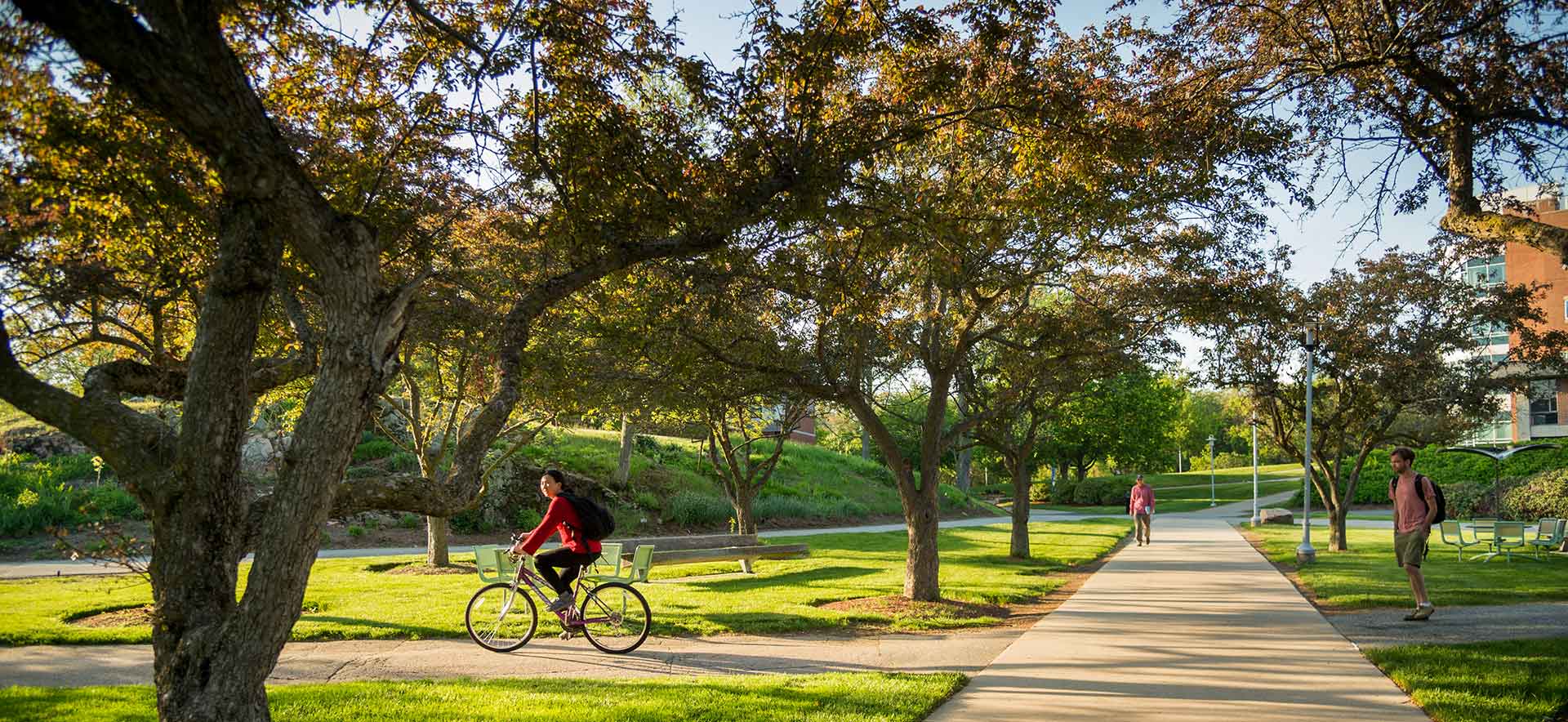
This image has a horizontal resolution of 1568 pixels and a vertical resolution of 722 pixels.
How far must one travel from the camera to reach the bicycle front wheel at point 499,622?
29.9 feet

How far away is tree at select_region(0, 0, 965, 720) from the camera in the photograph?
14.4 ft

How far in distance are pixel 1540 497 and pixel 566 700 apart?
3121 cm

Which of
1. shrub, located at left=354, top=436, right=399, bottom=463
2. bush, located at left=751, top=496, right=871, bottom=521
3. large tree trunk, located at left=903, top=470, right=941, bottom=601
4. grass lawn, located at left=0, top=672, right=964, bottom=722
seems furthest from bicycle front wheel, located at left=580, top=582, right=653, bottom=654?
shrub, located at left=354, top=436, right=399, bottom=463

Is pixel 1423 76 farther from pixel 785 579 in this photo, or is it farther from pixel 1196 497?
pixel 1196 497

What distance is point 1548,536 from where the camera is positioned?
61.7 feet

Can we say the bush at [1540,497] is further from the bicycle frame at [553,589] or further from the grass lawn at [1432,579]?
the bicycle frame at [553,589]

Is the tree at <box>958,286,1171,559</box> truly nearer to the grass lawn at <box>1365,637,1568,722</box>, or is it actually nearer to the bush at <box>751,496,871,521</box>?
the grass lawn at <box>1365,637,1568,722</box>

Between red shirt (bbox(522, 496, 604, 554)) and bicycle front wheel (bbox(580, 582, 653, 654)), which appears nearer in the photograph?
red shirt (bbox(522, 496, 604, 554))

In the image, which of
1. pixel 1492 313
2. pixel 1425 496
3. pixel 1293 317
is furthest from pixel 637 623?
pixel 1492 313

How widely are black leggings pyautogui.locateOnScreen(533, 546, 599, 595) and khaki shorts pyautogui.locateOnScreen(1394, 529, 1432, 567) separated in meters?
8.63

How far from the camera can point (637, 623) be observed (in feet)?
32.1

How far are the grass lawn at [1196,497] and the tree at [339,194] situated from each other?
3958 centimetres

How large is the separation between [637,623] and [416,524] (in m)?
15.6

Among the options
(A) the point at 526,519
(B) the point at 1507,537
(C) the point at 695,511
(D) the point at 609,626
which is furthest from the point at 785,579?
(B) the point at 1507,537
